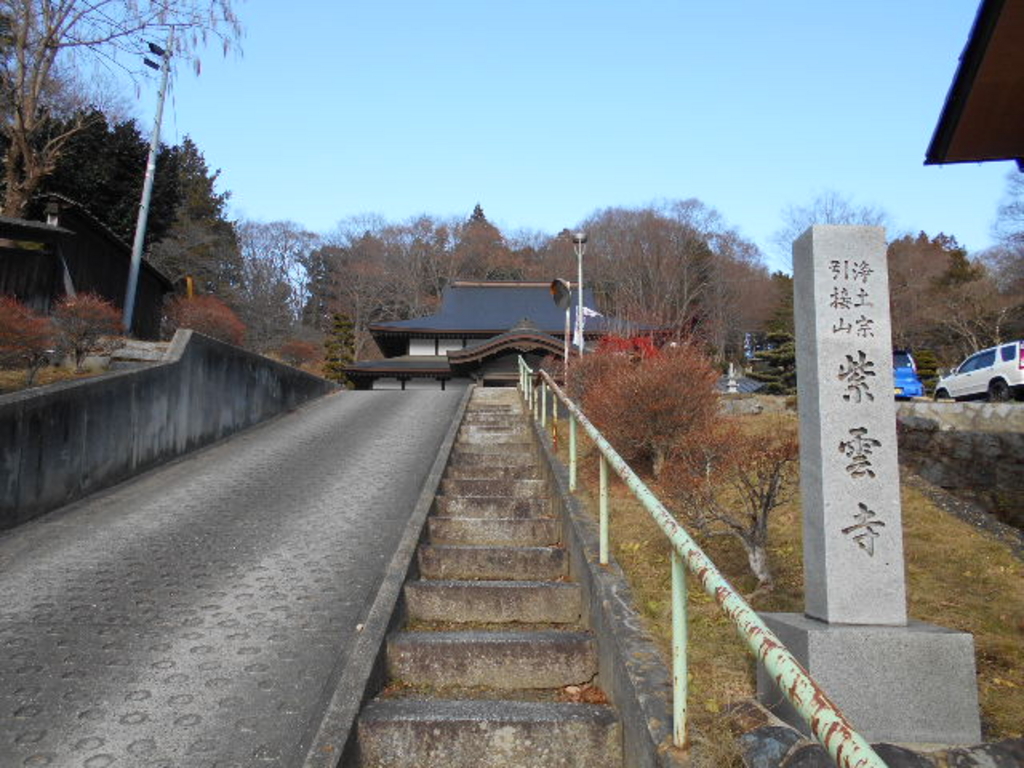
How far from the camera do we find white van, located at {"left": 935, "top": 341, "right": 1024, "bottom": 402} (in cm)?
1438

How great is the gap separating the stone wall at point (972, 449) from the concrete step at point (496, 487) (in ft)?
23.4

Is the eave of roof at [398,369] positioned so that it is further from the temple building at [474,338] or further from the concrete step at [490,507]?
the concrete step at [490,507]

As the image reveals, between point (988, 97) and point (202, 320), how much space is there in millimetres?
22826

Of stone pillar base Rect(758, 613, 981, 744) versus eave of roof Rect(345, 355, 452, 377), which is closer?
stone pillar base Rect(758, 613, 981, 744)

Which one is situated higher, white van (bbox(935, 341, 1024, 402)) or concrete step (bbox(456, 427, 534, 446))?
white van (bbox(935, 341, 1024, 402))

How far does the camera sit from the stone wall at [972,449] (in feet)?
33.2

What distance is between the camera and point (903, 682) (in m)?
3.26

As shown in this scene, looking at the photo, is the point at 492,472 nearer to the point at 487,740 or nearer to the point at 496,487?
the point at 496,487

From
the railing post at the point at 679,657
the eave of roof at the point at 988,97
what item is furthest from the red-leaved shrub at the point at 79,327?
the eave of roof at the point at 988,97

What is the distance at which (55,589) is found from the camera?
4.77m

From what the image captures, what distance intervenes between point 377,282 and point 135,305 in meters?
25.7

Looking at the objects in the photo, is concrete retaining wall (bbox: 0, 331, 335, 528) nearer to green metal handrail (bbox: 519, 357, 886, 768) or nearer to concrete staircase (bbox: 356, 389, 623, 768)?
concrete staircase (bbox: 356, 389, 623, 768)

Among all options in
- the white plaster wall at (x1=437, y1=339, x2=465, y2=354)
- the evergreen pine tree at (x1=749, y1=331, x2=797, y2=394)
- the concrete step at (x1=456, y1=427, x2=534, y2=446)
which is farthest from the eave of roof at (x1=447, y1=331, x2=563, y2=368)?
the concrete step at (x1=456, y1=427, x2=534, y2=446)

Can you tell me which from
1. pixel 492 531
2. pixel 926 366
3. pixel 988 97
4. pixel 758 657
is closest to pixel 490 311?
pixel 926 366
